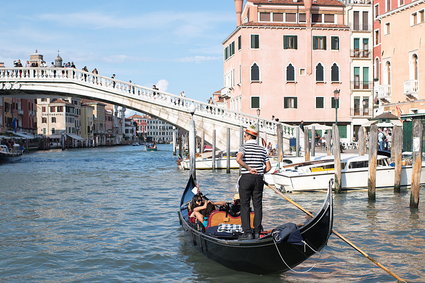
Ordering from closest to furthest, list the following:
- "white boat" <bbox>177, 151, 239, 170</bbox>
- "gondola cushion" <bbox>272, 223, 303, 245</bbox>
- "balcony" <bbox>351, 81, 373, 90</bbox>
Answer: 1. "gondola cushion" <bbox>272, 223, 303, 245</bbox>
2. "white boat" <bbox>177, 151, 239, 170</bbox>
3. "balcony" <bbox>351, 81, 373, 90</bbox>

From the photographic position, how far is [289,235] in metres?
5.17

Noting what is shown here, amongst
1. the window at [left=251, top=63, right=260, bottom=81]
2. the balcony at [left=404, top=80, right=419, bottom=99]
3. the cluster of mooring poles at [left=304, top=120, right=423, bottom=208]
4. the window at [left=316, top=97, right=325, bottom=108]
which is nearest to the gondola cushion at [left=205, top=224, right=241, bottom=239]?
the cluster of mooring poles at [left=304, top=120, right=423, bottom=208]

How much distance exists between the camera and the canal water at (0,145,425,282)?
20.4ft

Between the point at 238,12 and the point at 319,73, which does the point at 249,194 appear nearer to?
the point at 319,73

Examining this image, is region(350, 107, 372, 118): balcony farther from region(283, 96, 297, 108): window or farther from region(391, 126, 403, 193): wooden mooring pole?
region(391, 126, 403, 193): wooden mooring pole

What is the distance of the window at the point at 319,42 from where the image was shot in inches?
1116

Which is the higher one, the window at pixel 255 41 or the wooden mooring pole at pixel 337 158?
the window at pixel 255 41

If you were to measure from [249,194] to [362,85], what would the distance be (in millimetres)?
24499

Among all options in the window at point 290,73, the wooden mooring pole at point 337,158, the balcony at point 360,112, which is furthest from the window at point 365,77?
the wooden mooring pole at point 337,158

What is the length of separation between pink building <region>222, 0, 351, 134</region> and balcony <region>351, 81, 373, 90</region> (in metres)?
0.30

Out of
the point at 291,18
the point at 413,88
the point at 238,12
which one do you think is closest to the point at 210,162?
the point at 413,88

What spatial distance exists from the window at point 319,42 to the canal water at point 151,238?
1637cm

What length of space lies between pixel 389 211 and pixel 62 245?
17.8ft

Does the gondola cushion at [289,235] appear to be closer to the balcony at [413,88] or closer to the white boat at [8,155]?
the balcony at [413,88]
